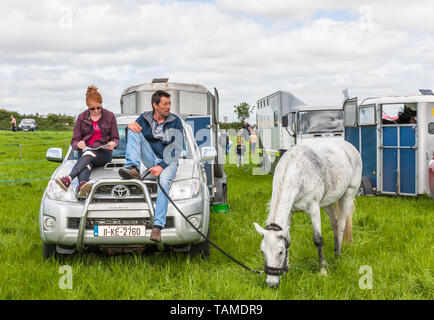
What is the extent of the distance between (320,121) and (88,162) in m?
11.1

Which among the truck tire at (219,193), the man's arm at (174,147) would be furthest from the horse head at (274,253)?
the truck tire at (219,193)

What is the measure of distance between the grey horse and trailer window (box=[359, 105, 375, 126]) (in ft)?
19.8

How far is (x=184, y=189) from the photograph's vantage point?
5.62 metres

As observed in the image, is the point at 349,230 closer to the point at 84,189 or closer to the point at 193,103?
the point at 84,189

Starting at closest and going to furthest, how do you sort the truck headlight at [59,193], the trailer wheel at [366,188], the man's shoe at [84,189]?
Result: the man's shoe at [84,189] < the truck headlight at [59,193] < the trailer wheel at [366,188]

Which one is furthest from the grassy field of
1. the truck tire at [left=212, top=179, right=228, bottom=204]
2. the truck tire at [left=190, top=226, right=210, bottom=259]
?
the truck tire at [left=212, top=179, right=228, bottom=204]

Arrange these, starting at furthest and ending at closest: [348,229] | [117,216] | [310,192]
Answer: [348,229] → [310,192] → [117,216]

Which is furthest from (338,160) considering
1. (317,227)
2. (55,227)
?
(55,227)

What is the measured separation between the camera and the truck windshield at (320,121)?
612 inches

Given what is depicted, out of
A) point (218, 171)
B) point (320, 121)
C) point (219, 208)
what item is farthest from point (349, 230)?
point (320, 121)

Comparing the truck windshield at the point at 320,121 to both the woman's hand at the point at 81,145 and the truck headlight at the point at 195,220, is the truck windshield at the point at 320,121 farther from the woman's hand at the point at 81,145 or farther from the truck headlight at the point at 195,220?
the truck headlight at the point at 195,220

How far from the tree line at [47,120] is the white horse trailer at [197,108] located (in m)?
50.6

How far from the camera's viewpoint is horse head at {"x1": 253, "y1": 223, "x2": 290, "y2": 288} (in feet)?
14.9
